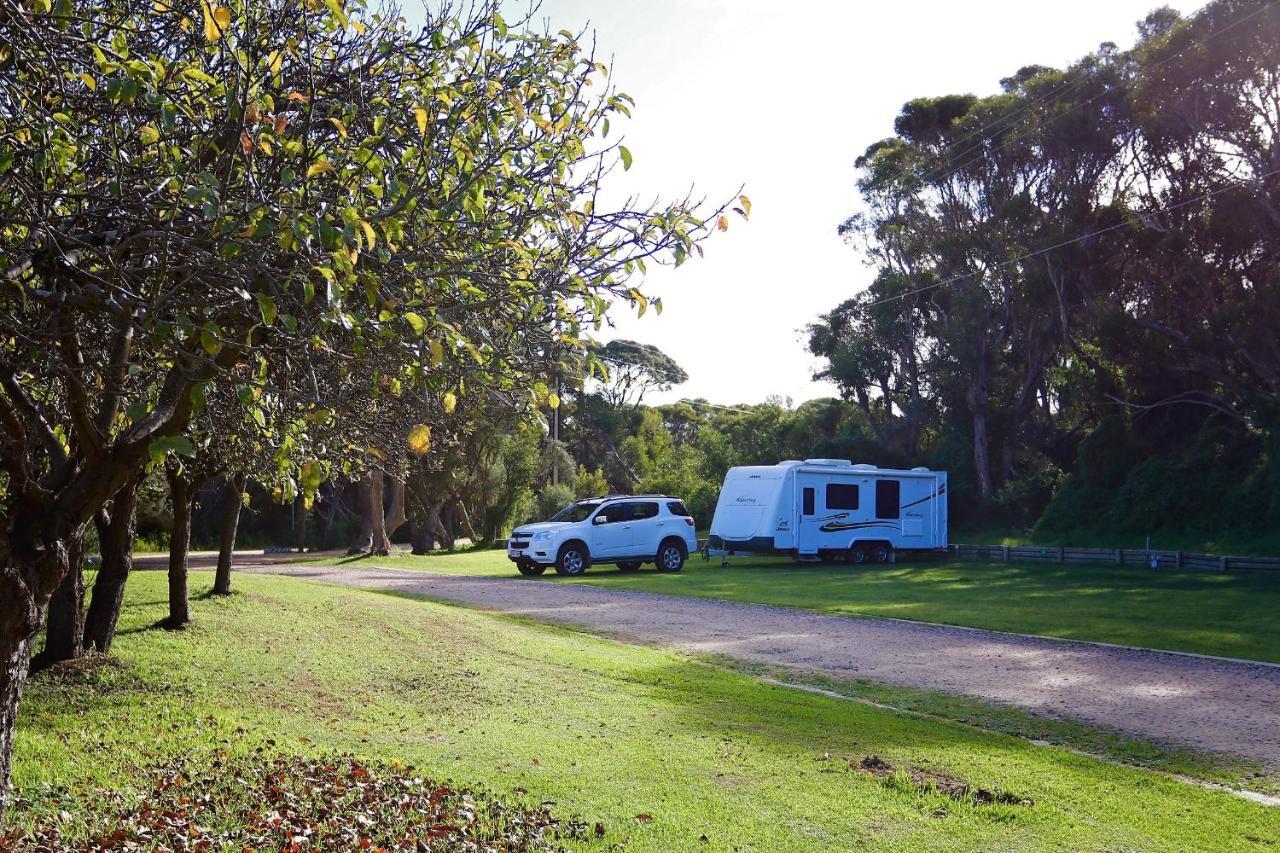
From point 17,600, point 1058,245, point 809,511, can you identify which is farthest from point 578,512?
point 17,600

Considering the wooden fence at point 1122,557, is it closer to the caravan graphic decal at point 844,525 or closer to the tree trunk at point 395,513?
the caravan graphic decal at point 844,525

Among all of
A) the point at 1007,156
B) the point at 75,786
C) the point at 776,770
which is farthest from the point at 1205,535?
the point at 75,786

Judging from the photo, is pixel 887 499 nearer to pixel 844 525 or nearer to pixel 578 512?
pixel 844 525

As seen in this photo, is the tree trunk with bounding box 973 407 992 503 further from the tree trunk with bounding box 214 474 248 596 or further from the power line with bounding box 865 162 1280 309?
the tree trunk with bounding box 214 474 248 596

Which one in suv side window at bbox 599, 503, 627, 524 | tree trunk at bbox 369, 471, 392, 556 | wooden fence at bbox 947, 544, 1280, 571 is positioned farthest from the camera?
tree trunk at bbox 369, 471, 392, 556

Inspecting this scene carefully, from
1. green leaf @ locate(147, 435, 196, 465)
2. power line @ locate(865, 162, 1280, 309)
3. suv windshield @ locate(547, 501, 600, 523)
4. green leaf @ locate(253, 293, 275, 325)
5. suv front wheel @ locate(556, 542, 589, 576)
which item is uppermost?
power line @ locate(865, 162, 1280, 309)

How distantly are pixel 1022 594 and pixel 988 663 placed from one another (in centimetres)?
897

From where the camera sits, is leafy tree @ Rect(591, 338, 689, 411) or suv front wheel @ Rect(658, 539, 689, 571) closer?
suv front wheel @ Rect(658, 539, 689, 571)

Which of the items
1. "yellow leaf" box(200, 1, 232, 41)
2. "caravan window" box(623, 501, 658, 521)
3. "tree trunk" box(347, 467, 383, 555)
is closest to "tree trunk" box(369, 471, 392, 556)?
"tree trunk" box(347, 467, 383, 555)

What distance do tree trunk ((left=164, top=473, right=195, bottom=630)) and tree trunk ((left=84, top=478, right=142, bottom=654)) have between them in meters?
0.82

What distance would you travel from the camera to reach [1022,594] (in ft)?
64.5

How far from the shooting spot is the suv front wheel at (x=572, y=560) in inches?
967

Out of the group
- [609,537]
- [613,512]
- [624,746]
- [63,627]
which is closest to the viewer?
[624,746]

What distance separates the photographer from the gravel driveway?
848 centimetres
